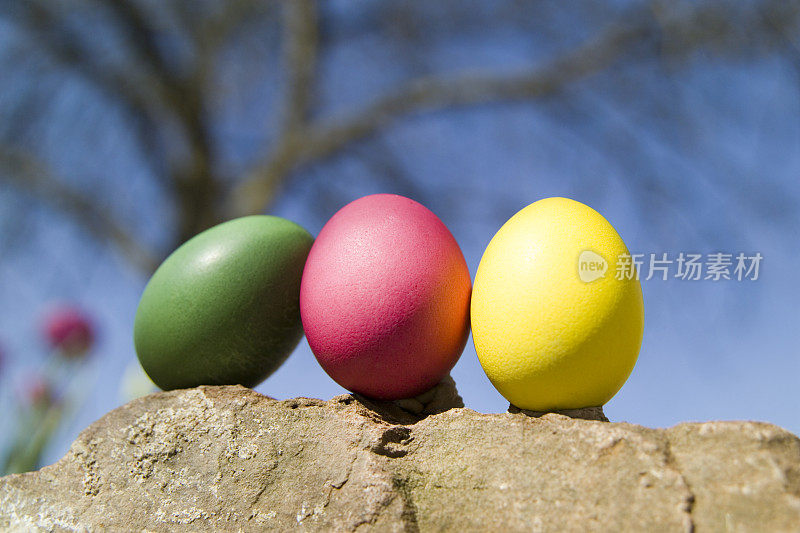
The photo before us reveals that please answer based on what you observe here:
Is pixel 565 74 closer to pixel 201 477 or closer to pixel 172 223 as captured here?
pixel 172 223

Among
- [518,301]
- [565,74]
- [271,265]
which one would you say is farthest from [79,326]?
[565,74]

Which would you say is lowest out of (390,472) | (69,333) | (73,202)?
(390,472)

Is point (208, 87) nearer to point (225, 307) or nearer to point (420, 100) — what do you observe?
point (420, 100)

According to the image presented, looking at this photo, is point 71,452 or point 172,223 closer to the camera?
point 71,452

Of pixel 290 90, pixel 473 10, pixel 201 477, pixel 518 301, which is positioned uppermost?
pixel 473 10

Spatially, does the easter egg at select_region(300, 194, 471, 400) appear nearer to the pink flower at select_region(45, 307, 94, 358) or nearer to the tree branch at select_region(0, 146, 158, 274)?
the pink flower at select_region(45, 307, 94, 358)

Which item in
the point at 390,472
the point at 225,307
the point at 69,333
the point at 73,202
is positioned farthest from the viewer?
the point at 73,202

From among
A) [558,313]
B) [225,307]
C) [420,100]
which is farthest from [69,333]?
[420,100]
